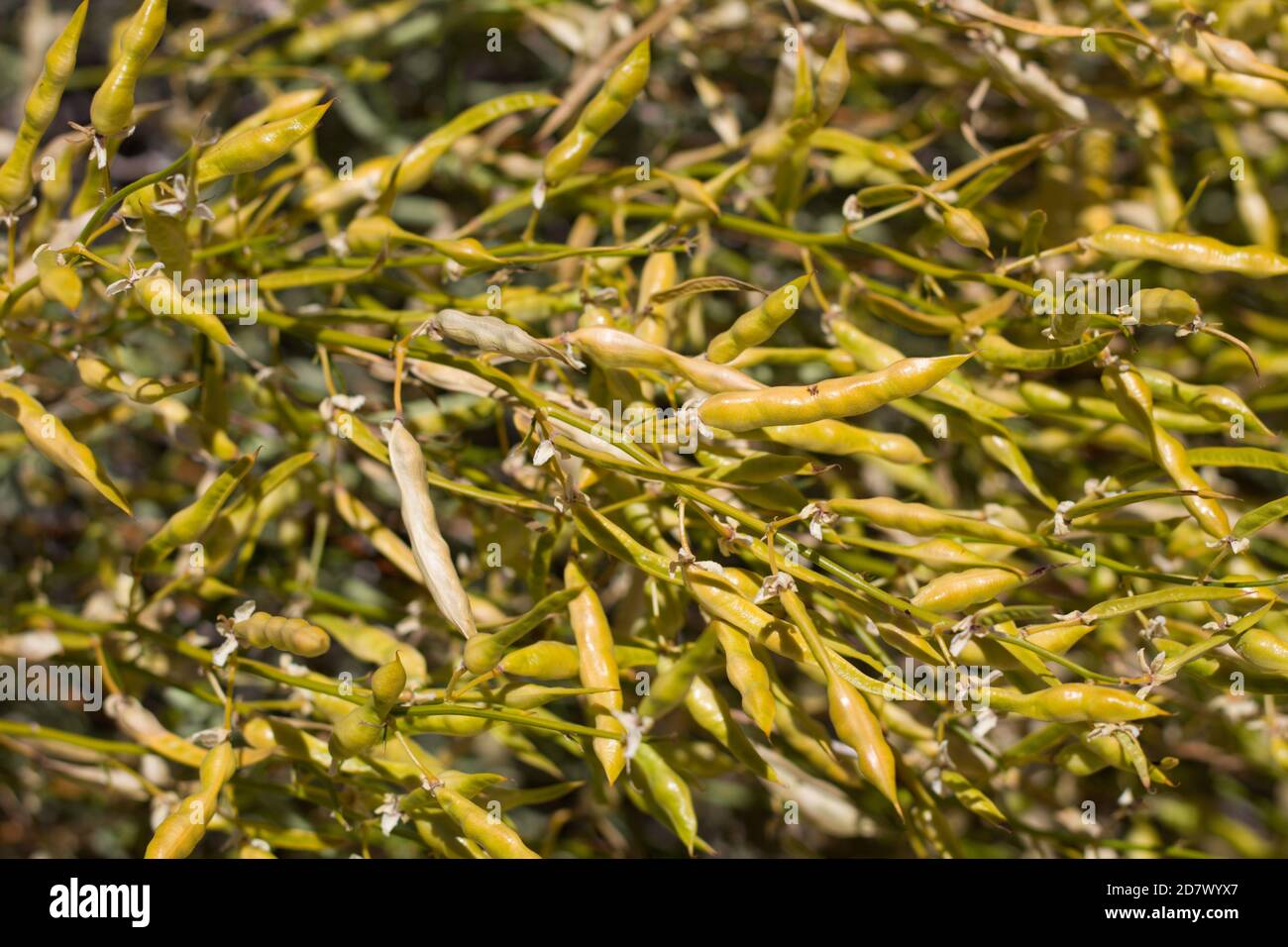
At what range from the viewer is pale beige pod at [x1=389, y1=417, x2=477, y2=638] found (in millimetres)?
600

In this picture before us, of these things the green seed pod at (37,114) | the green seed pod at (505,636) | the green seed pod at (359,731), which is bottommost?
the green seed pod at (359,731)

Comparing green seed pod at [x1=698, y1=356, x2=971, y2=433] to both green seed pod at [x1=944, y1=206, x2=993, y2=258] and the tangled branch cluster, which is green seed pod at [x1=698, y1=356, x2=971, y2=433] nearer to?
the tangled branch cluster

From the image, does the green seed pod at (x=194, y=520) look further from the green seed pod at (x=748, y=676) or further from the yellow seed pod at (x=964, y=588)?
the yellow seed pod at (x=964, y=588)

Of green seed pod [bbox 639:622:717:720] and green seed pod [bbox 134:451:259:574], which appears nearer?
green seed pod [bbox 639:622:717:720]

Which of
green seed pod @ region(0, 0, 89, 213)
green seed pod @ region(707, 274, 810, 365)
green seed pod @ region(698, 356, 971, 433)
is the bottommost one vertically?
green seed pod @ region(698, 356, 971, 433)

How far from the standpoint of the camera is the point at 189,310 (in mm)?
593

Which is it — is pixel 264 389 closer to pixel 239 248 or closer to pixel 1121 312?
pixel 239 248

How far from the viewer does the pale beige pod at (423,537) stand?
60cm

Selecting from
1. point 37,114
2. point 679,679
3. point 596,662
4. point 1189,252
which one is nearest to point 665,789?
point 596,662

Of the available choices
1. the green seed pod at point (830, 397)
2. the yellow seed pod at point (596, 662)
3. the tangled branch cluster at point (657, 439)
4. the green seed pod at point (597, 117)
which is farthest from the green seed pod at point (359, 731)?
the green seed pod at point (597, 117)

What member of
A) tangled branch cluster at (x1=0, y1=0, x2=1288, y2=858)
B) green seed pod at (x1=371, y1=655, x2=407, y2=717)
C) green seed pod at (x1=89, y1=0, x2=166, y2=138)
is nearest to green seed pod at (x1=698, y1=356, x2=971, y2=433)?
tangled branch cluster at (x1=0, y1=0, x2=1288, y2=858)

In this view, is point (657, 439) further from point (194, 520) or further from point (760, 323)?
point (194, 520)
